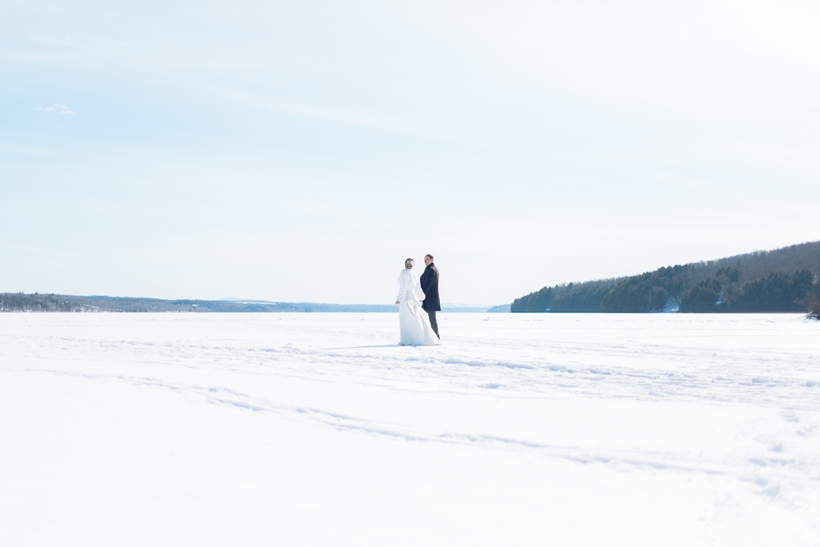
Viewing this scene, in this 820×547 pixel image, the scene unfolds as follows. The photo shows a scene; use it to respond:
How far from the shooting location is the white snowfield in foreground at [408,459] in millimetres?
2641

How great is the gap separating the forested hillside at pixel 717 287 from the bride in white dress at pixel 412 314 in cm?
6037

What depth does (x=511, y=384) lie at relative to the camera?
702 cm

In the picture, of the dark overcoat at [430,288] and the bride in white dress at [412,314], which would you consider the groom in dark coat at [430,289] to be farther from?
the bride in white dress at [412,314]

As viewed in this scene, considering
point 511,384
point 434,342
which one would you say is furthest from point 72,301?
point 511,384

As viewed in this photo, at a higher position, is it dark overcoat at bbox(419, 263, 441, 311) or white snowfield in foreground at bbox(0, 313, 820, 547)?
dark overcoat at bbox(419, 263, 441, 311)

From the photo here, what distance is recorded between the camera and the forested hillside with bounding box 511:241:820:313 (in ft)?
223

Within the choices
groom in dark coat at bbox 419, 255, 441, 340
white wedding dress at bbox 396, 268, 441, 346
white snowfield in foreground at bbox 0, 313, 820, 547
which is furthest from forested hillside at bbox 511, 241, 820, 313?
white snowfield in foreground at bbox 0, 313, 820, 547

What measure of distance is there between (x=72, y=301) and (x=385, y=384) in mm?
81836

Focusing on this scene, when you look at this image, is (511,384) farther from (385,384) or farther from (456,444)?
(456,444)

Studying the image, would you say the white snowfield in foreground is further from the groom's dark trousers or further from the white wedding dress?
the groom's dark trousers

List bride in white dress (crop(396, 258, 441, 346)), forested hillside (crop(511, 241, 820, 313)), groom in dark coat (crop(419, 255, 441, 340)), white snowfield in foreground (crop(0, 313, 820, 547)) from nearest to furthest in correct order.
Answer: white snowfield in foreground (crop(0, 313, 820, 547)), bride in white dress (crop(396, 258, 441, 346)), groom in dark coat (crop(419, 255, 441, 340)), forested hillside (crop(511, 241, 820, 313))

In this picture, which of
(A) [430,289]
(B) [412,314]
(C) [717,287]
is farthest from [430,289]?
(C) [717,287]

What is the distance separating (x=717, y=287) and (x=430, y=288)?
255 feet

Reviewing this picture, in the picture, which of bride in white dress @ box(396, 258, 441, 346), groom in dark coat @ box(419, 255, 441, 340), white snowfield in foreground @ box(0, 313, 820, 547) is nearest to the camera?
white snowfield in foreground @ box(0, 313, 820, 547)
